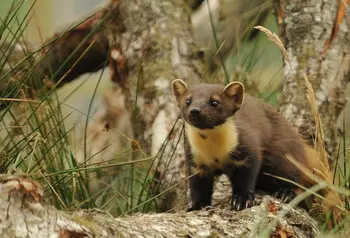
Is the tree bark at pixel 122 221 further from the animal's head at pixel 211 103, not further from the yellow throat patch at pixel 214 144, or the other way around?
the animal's head at pixel 211 103

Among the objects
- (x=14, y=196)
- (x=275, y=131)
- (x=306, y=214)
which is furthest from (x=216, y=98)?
(x=14, y=196)

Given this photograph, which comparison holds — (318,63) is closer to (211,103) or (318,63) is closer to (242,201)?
(211,103)

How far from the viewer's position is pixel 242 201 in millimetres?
4688

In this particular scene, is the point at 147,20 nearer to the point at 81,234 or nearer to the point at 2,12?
the point at 2,12

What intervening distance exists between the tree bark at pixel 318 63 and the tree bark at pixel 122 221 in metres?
1.11

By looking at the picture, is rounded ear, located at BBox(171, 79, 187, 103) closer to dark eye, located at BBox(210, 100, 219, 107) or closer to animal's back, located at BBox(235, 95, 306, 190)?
dark eye, located at BBox(210, 100, 219, 107)

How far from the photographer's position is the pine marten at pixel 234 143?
196 inches

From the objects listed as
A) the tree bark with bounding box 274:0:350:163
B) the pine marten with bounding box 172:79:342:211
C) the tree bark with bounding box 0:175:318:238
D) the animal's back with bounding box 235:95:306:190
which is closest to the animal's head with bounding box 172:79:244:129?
the pine marten with bounding box 172:79:342:211

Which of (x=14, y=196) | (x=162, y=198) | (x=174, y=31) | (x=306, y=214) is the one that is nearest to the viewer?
(x=14, y=196)

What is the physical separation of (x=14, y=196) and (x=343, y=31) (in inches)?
131

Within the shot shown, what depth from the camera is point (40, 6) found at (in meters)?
7.59

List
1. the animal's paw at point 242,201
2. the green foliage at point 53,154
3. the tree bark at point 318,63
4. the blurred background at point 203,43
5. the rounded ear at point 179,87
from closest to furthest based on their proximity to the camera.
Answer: the green foliage at point 53,154 < the animal's paw at point 242,201 < the rounded ear at point 179,87 < the tree bark at point 318,63 < the blurred background at point 203,43

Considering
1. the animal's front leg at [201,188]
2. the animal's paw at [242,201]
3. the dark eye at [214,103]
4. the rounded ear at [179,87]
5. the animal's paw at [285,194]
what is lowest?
the animal's paw at [285,194]

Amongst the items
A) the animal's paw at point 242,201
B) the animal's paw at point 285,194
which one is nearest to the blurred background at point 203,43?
the animal's paw at point 285,194
